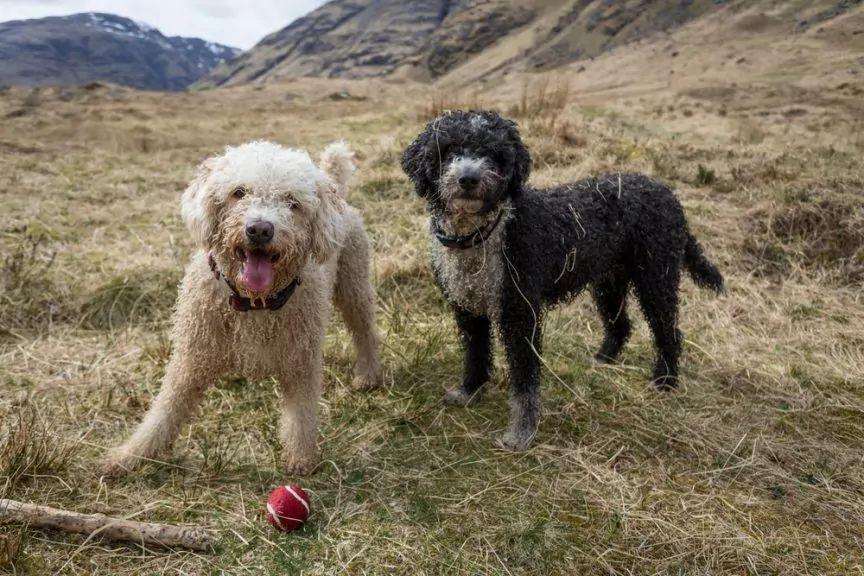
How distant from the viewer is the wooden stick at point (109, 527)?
8.52 ft

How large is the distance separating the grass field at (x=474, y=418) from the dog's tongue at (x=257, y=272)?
1.06 meters

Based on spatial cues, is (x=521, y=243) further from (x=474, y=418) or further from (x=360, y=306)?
(x=360, y=306)

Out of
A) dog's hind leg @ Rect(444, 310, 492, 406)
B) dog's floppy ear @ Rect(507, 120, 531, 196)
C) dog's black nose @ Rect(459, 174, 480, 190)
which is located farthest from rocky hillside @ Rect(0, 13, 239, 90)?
dog's black nose @ Rect(459, 174, 480, 190)

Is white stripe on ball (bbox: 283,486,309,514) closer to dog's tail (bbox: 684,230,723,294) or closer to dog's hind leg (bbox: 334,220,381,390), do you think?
dog's hind leg (bbox: 334,220,381,390)

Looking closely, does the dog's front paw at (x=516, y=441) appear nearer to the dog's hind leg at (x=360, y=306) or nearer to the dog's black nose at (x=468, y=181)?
the dog's hind leg at (x=360, y=306)

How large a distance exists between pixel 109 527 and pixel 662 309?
3.58 metres

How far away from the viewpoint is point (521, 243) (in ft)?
11.4

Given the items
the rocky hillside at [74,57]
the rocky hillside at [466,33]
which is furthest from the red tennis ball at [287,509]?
the rocky hillside at [74,57]

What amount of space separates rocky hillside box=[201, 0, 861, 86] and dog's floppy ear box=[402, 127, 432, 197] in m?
26.4

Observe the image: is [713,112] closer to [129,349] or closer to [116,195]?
[116,195]

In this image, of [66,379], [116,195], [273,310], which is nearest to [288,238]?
[273,310]

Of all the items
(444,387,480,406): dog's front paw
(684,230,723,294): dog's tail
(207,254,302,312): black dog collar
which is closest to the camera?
(207,254,302,312): black dog collar

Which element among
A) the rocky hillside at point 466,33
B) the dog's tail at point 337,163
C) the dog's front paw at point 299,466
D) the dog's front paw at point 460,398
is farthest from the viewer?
the rocky hillside at point 466,33

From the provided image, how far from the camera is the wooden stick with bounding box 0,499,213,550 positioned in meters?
2.60
